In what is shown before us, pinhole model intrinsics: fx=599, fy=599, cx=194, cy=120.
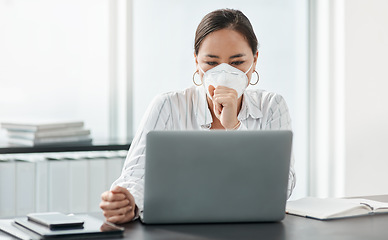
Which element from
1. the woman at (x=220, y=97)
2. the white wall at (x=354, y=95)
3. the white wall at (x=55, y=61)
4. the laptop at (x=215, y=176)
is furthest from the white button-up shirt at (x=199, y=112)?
the white wall at (x=354, y=95)

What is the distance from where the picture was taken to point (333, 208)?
5.64ft

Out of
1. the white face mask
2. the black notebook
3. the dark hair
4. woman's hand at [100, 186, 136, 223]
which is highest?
the dark hair

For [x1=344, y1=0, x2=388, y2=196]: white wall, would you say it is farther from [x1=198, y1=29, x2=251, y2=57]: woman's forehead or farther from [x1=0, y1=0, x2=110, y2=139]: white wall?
[x1=198, y1=29, x2=251, y2=57]: woman's forehead

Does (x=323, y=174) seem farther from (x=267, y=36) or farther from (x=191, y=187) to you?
(x=191, y=187)

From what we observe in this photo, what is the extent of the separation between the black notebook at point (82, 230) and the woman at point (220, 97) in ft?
1.73

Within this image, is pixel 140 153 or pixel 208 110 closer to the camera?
pixel 140 153

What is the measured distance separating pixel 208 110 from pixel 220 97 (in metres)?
0.12

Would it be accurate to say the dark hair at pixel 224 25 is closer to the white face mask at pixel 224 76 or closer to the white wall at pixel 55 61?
the white face mask at pixel 224 76

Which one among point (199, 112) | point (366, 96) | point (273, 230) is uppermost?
point (366, 96)

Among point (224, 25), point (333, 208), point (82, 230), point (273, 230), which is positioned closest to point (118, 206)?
point (82, 230)

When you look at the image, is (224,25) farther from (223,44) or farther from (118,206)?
(118,206)

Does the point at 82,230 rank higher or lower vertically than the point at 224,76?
lower

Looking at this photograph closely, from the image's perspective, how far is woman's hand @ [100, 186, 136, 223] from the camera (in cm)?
157

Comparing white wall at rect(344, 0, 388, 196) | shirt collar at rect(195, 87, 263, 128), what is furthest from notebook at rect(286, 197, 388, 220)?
white wall at rect(344, 0, 388, 196)
